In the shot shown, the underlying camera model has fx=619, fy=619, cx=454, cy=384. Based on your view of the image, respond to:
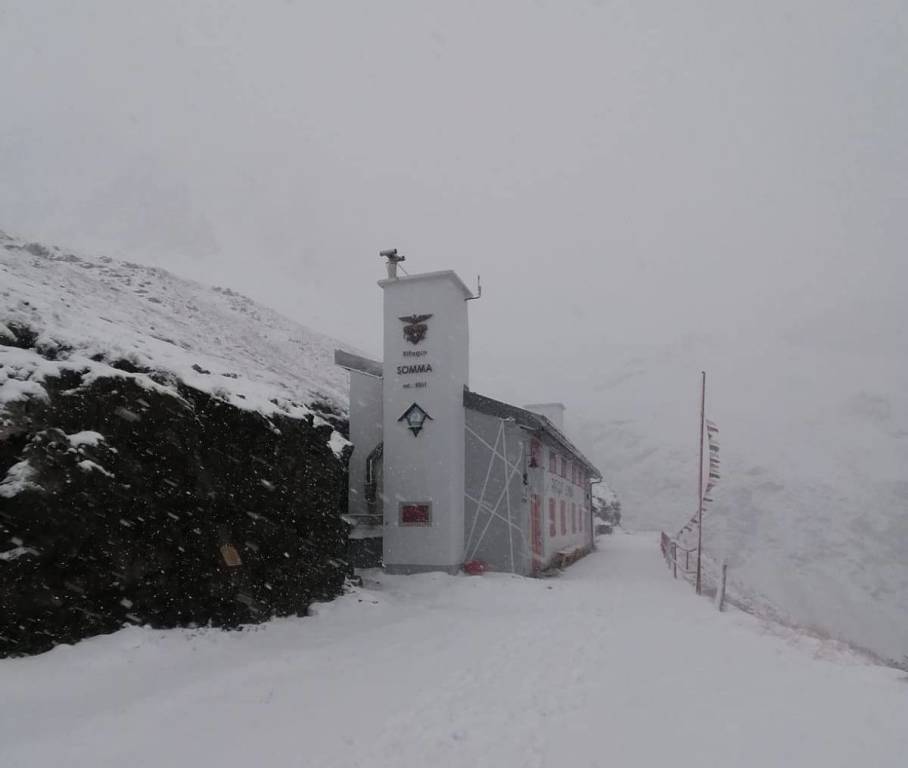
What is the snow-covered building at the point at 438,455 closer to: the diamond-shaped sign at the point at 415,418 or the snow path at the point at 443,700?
the diamond-shaped sign at the point at 415,418

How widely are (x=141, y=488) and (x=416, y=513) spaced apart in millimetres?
9051

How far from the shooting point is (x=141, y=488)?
24.5ft

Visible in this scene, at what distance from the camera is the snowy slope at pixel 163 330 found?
8.25 m

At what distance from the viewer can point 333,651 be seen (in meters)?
8.12

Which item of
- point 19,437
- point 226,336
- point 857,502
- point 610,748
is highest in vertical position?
point 226,336

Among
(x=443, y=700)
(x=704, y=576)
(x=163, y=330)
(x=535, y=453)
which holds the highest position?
(x=163, y=330)

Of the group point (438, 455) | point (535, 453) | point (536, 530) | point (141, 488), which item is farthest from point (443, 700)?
point (535, 453)

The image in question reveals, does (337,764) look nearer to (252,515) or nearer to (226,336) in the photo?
(252,515)

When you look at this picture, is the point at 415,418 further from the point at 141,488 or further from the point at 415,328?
the point at 141,488

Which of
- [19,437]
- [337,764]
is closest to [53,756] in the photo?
[337,764]

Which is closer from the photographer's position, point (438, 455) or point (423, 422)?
point (438, 455)

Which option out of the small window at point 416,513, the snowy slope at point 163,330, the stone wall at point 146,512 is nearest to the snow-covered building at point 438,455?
the small window at point 416,513

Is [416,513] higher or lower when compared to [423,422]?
lower

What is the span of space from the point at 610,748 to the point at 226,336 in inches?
1267
